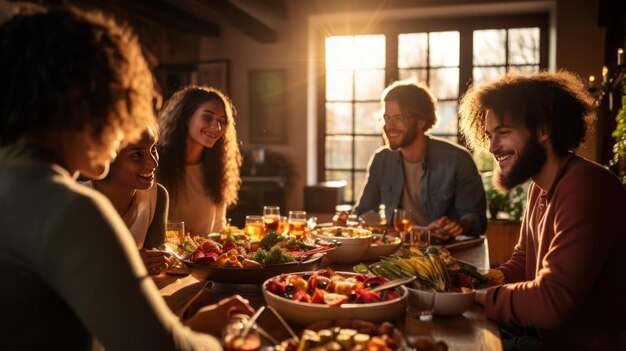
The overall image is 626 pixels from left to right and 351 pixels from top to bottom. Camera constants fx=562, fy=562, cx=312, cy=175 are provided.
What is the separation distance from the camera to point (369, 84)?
6488 mm

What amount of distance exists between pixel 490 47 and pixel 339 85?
5.68 feet

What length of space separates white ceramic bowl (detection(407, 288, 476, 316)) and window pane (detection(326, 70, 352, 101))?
530cm

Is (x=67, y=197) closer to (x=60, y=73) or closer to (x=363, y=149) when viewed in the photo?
(x=60, y=73)

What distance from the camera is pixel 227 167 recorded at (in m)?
3.21

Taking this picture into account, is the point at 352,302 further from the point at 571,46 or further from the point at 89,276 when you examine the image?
the point at 571,46

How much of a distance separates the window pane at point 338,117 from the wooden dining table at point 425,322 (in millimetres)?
4900

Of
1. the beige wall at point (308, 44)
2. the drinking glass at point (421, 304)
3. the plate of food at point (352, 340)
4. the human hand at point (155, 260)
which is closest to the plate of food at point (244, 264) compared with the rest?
the human hand at point (155, 260)

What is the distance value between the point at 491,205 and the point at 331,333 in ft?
15.4

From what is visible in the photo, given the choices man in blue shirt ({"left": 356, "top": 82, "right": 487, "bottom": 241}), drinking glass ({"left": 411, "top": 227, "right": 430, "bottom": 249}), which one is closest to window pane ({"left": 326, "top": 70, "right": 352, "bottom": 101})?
man in blue shirt ({"left": 356, "top": 82, "right": 487, "bottom": 241})

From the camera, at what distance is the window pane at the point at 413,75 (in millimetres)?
6270

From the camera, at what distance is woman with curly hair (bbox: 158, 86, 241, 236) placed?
3.05 m

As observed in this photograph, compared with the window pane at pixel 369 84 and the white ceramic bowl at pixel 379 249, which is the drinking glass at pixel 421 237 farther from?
the window pane at pixel 369 84

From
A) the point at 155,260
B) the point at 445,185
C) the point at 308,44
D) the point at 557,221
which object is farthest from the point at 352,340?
the point at 308,44

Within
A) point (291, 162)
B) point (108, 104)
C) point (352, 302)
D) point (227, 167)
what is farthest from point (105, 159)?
point (291, 162)
